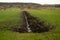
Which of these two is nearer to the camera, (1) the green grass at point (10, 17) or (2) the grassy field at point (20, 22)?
(2) the grassy field at point (20, 22)

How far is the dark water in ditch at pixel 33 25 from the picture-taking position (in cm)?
284

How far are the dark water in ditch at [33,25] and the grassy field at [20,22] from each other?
0.22 feet

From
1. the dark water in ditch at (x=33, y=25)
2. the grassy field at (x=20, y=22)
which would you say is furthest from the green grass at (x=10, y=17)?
the dark water in ditch at (x=33, y=25)

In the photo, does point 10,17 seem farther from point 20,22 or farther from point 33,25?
point 33,25

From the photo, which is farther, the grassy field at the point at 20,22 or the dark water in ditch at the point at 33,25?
the dark water in ditch at the point at 33,25

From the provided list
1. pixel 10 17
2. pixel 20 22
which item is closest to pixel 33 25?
pixel 20 22

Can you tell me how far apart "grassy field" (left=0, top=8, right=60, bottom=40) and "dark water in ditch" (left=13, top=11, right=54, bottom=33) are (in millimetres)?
66

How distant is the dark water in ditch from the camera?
2.84 m

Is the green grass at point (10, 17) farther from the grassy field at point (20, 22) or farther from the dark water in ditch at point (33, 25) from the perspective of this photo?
the dark water in ditch at point (33, 25)

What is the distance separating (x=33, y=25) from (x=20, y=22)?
0.74ft

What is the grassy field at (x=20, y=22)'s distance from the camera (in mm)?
2729

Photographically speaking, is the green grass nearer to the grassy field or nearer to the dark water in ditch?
the grassy field

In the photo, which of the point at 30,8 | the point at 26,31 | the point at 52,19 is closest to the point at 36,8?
the point at 30,8

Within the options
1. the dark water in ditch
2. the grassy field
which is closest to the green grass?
the grassy field
